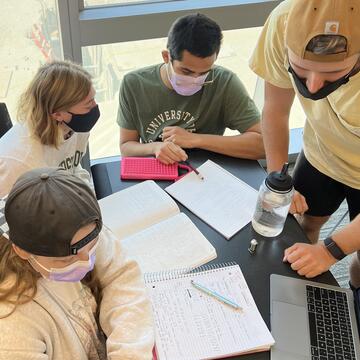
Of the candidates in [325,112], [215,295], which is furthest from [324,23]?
[215,295]

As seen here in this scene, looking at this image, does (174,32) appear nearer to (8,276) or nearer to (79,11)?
(79,11)

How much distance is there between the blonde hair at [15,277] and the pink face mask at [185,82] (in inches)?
34.3

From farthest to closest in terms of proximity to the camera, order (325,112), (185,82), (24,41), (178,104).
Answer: (24,41), (178,104), (185,82), (325,112)

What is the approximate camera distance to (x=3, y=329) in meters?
0.82

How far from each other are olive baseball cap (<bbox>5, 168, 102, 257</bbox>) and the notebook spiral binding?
0.95 ft

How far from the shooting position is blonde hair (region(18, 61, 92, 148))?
1352 millimetres

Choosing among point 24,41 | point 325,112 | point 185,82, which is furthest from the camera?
point 24,41

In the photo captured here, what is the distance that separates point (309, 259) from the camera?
1128 millimetres

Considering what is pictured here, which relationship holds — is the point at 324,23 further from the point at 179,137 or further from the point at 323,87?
the point at 179,137

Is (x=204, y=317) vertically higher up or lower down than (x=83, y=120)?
lower down

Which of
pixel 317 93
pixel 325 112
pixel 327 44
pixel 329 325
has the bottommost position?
pixel 329 325

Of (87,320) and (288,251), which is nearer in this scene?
(87,320)

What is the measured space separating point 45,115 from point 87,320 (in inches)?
26.9

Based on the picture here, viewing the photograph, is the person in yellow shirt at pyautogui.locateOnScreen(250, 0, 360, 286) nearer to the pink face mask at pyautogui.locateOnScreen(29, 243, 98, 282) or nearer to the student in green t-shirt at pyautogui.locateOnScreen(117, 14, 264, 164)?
the student in green t-shirt at pyautogui.locateOnScreen(117, 14, 264, 164)
